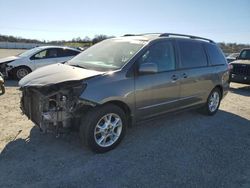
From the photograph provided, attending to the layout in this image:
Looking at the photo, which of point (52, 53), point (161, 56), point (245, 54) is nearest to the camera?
point (161, 56)

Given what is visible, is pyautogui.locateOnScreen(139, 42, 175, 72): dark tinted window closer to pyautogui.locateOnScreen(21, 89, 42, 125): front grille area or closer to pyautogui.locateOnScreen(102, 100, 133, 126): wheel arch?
pyautogui.locateOnScreen(102, 100, 133, 126): wheel arch

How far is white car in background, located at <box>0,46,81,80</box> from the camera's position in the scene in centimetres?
1110

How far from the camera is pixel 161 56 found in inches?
198

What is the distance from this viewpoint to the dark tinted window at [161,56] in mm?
4766

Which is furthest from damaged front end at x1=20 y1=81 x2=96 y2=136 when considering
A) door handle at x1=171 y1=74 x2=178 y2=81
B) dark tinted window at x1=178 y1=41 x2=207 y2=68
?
dark tinted window at x1=178 y1=41 x2=207 y2=68

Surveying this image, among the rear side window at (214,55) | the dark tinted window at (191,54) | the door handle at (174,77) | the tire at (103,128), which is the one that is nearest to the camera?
the tire at (103,128)

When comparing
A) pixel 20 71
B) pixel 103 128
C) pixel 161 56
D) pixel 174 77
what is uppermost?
pixel 161 56

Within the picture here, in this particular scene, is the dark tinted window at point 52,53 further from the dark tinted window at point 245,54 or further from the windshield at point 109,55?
the dark tinted window at point 245,54

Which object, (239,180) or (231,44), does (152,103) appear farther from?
(231,44)

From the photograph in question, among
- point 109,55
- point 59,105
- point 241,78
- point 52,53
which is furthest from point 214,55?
point 52,53

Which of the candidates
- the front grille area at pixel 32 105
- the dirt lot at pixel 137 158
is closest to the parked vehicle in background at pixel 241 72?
the dirt lot at pixel 137 158

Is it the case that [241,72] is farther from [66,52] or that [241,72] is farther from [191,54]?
[66,52]

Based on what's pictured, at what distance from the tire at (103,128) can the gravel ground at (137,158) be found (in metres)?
0.16

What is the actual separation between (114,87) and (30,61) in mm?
8233
